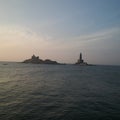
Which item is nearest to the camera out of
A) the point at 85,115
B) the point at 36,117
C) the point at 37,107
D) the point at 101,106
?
the point at 36,117

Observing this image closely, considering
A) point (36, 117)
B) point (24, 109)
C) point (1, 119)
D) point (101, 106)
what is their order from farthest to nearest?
1. point (101, 106)
2. point (24, 109)
3. point (36, 117)
4. point (1, 119)

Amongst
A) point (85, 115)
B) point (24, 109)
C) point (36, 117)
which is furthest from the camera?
point (24, 109)

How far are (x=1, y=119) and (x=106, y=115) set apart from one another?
34.8 ft

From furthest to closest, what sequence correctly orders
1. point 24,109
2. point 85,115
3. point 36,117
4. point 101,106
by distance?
point 101,106
point 24,109
point 85,115
point 36,117

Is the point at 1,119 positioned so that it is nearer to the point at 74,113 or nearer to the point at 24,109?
the point at 24,109

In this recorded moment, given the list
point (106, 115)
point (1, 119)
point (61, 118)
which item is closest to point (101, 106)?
point (106, 115)

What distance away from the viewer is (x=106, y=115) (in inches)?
675

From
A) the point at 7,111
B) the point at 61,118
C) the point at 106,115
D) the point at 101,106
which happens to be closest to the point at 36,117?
the point at 61,118

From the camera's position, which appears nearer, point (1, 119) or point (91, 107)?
point (1, 119)

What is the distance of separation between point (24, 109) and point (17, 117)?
286cm

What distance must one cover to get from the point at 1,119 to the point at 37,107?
5.45 meters

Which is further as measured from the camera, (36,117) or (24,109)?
(24,109)

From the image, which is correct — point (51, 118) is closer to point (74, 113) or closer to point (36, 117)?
point (36, 117)

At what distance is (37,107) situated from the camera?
766 inches
